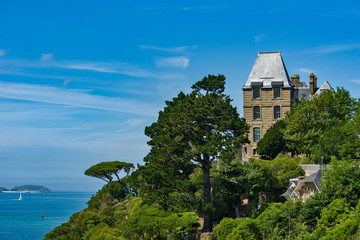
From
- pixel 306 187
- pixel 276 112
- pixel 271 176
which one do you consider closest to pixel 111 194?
pixel 276 112

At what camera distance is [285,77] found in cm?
7275

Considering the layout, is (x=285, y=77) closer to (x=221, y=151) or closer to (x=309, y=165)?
(x=309, y=165)

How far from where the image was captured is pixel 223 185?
48688 mm

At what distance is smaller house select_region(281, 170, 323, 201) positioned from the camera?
45481mm

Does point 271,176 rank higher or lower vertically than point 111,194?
higher

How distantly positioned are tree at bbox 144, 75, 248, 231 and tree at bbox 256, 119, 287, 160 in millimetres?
17278

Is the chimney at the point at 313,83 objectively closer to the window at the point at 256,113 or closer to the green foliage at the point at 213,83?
the window at the point at 256,113

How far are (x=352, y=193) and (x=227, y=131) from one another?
12175 mm

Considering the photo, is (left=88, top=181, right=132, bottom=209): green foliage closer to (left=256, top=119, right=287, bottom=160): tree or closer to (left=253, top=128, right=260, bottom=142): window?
(left=253, top=128, right=260, bottom=142): window

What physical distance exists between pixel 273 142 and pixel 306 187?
18.7 meters

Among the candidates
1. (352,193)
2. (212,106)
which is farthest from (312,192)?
(212,106)

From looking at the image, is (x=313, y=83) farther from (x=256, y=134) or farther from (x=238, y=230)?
(x=238, y=230)

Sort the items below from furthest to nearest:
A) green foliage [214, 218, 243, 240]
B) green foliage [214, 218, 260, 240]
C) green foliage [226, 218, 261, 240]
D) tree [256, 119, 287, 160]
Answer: tree [256, 119, 287, 160], green foliage [214, 218, 243, 240], green foliage [214, 218, 260, 240], green foliage [226, 218, 261, 240]

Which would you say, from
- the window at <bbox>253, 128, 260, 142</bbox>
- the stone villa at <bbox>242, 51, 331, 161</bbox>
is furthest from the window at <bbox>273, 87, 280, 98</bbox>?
the window at <bbox>253, 128, 260, 142</bbox>
